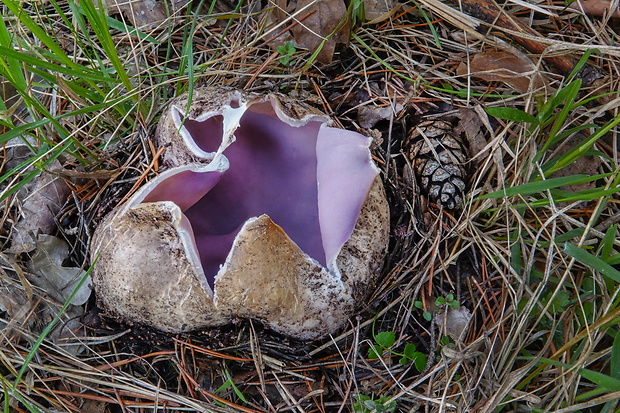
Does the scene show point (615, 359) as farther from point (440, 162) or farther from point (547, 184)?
Answer: point (440, 162)

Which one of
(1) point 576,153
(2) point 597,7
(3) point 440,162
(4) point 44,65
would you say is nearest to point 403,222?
(3) point 440,162

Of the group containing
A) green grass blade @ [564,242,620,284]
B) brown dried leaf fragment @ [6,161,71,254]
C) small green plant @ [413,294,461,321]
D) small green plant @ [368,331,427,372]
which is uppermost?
brown dried leaf fragment @ [6,161,71,254]

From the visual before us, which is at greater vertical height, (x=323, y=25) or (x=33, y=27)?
(x=33, y=27)

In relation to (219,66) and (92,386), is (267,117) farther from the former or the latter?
(92,386)

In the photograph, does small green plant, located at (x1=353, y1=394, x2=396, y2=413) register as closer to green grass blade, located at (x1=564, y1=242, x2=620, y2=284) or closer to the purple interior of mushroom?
the purple interior of mushroom

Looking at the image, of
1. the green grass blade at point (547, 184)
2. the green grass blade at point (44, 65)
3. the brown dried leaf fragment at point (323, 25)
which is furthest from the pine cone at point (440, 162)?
the green grass blade at point (44, 65)

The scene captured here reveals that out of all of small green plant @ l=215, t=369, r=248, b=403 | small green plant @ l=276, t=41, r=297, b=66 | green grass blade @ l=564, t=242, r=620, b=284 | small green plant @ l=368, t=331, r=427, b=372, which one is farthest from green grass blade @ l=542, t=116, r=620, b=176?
small green plant @ l=215, t=369, r=248, b=403
